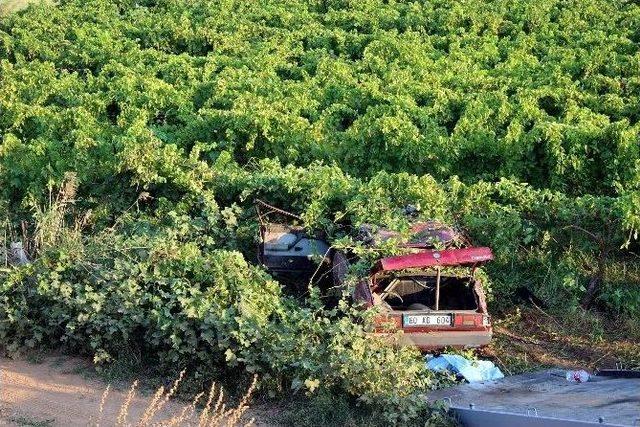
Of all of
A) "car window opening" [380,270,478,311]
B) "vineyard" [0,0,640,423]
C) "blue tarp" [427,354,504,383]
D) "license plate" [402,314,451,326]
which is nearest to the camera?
"blue tarp" [427,354,504,383]

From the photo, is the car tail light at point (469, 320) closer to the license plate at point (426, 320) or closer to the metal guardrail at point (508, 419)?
the license plate at point (426, 320)

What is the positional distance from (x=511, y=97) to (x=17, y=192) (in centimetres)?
902

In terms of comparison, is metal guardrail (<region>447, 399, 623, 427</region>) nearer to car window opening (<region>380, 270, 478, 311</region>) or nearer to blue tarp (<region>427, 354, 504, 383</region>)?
blue tarp (<region>427, 354, 504, 383</region>)

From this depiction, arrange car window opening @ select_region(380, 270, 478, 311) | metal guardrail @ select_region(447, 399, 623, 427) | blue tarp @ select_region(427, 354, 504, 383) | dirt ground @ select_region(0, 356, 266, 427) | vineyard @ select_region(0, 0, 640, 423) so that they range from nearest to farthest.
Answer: metal guardrail @ select_region(447, 399, 623, 427)
dirt ground @ select_region(0, 356, 266, 427)
blue tarp @ select_region(427, 354, 504, 383)
vineyard @ select_region(0, 0, 640, 423)
car window opening @ select_region(380, 270, 478, 311)

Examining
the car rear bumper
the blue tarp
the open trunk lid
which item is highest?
the open trunk lid

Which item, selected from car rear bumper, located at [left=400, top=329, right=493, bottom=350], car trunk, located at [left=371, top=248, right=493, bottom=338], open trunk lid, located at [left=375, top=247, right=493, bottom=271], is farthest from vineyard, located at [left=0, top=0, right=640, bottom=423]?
open trunk lid, located at [left=375, top=247, right=493, bottom=271]

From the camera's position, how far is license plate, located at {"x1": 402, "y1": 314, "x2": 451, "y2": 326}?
31.8 ft

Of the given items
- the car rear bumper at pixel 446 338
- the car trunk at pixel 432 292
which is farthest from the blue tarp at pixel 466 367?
the car trunk at pixel 432 292

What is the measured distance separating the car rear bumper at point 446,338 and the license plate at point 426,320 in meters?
0.09

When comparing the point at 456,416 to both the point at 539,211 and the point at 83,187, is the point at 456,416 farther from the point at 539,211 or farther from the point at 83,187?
the point at 83,187

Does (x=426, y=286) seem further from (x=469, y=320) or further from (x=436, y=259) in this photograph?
(x=469, y=320)

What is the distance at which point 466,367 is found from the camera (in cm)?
962

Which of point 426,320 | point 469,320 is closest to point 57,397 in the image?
point 426,320

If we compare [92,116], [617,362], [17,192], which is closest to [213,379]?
[617,362]
